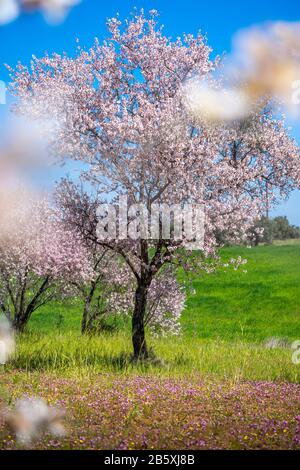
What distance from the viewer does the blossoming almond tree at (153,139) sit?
50.1ft

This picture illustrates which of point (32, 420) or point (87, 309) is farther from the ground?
point (87, 309)

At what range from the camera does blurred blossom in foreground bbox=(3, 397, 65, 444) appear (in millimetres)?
9375

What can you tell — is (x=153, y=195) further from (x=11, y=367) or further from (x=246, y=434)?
(x=246, y=434)

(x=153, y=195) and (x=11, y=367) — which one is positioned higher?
(x=153, y=195)

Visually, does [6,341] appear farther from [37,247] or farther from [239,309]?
[239,309]

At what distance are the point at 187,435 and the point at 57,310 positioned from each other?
90.6 ft

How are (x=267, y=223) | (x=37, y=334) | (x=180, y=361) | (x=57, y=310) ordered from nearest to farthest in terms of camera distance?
(x=180, y=361) < (x=37, y=334) < (x=57, y=310) < (x=267, y=223)

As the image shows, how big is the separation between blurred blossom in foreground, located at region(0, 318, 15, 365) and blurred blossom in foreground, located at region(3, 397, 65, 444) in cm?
609

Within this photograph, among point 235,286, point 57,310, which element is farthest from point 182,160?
point 235,286

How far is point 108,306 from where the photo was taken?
75.6ft

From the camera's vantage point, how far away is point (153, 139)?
15133 millimetres

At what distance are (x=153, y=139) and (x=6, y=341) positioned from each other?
343 inches

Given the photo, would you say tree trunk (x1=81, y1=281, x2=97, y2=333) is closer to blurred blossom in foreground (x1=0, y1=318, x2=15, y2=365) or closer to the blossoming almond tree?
blurred blossom in foreground (x1=0, y1=318, x2=15, y2=365)

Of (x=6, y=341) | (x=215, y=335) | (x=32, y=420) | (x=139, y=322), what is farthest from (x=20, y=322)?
(x=32, y=420)
